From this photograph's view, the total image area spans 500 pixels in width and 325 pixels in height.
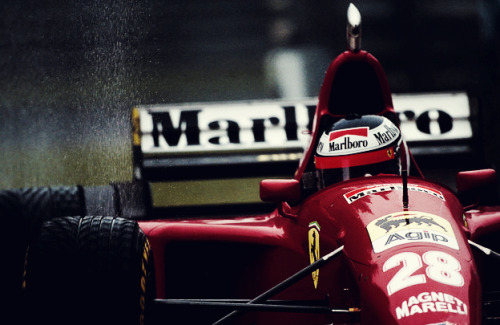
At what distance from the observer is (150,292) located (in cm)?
192

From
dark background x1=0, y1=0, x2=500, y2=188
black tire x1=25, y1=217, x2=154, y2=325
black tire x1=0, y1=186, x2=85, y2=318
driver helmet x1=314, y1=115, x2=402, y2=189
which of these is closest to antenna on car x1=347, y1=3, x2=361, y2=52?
driver helmet x1=314, y1=115, x2=402, y2=189

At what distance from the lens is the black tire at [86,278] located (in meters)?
1.78

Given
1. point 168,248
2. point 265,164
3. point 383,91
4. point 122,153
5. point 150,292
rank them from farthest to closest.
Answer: point 122,153
point 265,164
point 383,91
point 168,248
point 150,292

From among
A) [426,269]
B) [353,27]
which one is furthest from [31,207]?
[426,269]

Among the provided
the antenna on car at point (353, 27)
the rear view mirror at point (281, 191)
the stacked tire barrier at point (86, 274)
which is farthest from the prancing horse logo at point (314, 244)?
the antenna on car at point (353, 27)

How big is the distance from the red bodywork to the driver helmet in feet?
0.38

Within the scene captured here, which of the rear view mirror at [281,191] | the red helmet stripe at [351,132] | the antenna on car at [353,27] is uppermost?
the antenna on car at [353,27]

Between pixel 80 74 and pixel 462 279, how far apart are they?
603cm

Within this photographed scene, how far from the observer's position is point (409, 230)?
178 cm

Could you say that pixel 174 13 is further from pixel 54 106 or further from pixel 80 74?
pixel 80 74

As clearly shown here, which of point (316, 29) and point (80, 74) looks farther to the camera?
point (80, 74)

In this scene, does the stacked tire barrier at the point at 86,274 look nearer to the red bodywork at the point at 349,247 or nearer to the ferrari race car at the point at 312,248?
the ferrari race car at the point at 312,248

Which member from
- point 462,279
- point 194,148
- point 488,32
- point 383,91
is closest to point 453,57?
point 488,32

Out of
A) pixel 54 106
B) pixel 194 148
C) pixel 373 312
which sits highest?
pixel 54 106
